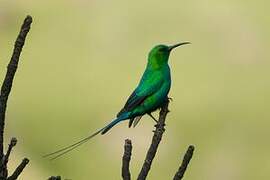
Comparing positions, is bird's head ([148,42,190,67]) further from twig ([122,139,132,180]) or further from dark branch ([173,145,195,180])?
dark branch ([173,145,195,180])

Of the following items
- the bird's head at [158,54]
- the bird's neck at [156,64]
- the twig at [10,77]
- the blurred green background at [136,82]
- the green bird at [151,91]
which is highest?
the twig at [10,77]

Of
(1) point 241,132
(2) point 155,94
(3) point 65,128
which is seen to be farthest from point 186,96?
(2) point 155,94

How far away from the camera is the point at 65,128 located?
861 inches

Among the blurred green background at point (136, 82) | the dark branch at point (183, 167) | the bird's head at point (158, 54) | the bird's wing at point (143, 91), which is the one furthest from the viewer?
the blurred green background at point (136, 82)

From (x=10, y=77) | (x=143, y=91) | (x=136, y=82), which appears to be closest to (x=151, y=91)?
(x=143, y=91)

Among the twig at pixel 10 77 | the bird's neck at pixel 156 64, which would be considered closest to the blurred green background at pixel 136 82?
the bird's neck at pixel 156 64

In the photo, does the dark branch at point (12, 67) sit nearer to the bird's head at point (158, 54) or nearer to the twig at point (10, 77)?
the twig at point (10, 77)

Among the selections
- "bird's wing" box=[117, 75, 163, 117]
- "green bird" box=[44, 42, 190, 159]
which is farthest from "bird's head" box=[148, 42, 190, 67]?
"bird's wing" box=[117, 75, 163, 117]

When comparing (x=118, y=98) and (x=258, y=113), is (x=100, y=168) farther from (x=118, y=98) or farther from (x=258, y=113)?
(x=258, y=113)

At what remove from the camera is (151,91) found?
5.30m

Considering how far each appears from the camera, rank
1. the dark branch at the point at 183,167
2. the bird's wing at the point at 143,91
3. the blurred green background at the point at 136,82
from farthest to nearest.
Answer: the blurred green background at the point at 136,82 → the bird's wing at the point at 143,91 → the dark branch at the point at 183,167

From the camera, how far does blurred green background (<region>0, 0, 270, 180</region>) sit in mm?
21641

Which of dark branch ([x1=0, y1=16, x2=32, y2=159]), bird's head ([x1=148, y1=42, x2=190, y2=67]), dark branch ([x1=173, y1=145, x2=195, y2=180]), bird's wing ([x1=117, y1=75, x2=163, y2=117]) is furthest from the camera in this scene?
bird's head ([x1=148, y1=42, x2=190, y2=67])

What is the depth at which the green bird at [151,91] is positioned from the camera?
521cm
